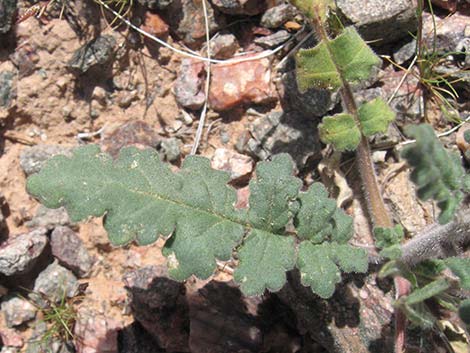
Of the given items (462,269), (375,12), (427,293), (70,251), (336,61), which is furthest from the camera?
(70,251)

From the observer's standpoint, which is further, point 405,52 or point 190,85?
point 190,85

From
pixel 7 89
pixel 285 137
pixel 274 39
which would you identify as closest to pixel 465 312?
pixel 285 137

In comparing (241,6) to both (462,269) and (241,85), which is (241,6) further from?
(462,269)

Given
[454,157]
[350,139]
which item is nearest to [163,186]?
[350,139]

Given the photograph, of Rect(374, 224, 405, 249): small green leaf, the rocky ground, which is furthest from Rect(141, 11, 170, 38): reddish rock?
Rect(374, 224, 405, 249): small green leaf

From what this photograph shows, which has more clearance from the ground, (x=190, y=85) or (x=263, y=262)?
(x=190, y=85)
